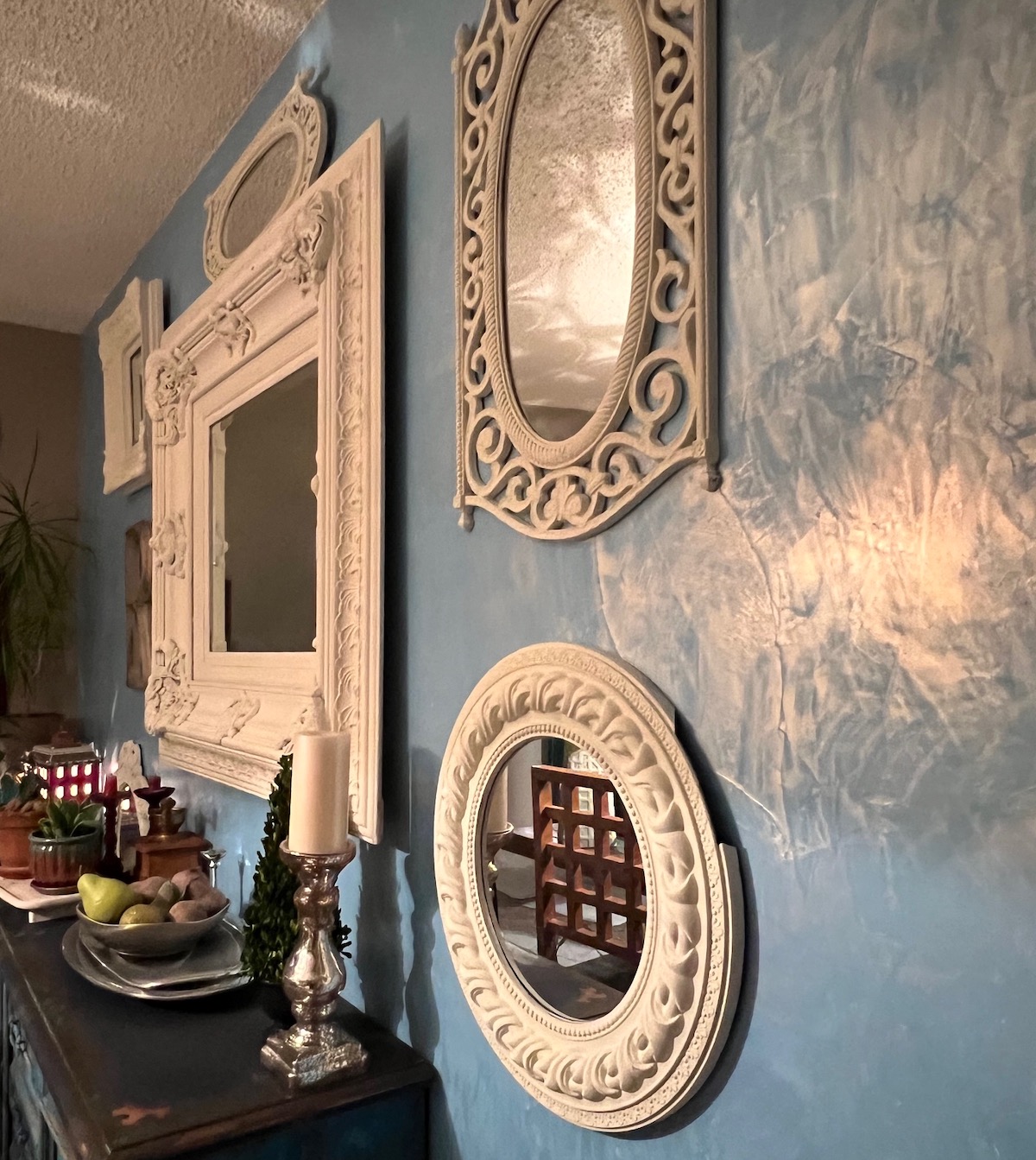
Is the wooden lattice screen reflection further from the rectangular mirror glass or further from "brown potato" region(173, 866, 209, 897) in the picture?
"brown potato" region(173, 866, 209, 897)

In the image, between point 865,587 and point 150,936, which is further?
point 150,936

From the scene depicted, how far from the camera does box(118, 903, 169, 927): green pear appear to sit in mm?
1375

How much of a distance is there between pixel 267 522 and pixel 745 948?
112 centimetres

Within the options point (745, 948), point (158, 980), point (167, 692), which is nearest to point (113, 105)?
point (167, 692)

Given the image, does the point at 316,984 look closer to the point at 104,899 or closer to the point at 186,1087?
the point at 186,1087

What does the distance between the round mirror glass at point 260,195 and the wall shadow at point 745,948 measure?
120 cm

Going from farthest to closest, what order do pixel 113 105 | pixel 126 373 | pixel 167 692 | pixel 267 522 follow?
pixel 126 373, pixel 167 692, pixel 113 105, pixel 267 522

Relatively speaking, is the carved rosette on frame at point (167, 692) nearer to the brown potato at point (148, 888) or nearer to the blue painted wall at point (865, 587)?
the brown potato at point (148, 888)

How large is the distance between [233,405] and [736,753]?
1261 millimetres

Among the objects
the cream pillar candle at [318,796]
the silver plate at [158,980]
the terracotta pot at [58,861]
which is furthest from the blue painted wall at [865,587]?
the terracotta pot at [58,861]

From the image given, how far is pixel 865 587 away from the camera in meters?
0.66

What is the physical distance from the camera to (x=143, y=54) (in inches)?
65.1

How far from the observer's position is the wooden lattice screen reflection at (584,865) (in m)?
0.85

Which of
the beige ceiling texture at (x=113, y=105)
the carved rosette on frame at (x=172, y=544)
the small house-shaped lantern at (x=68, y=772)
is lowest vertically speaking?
the small house-shaped lantern at (x=68, y=772)
